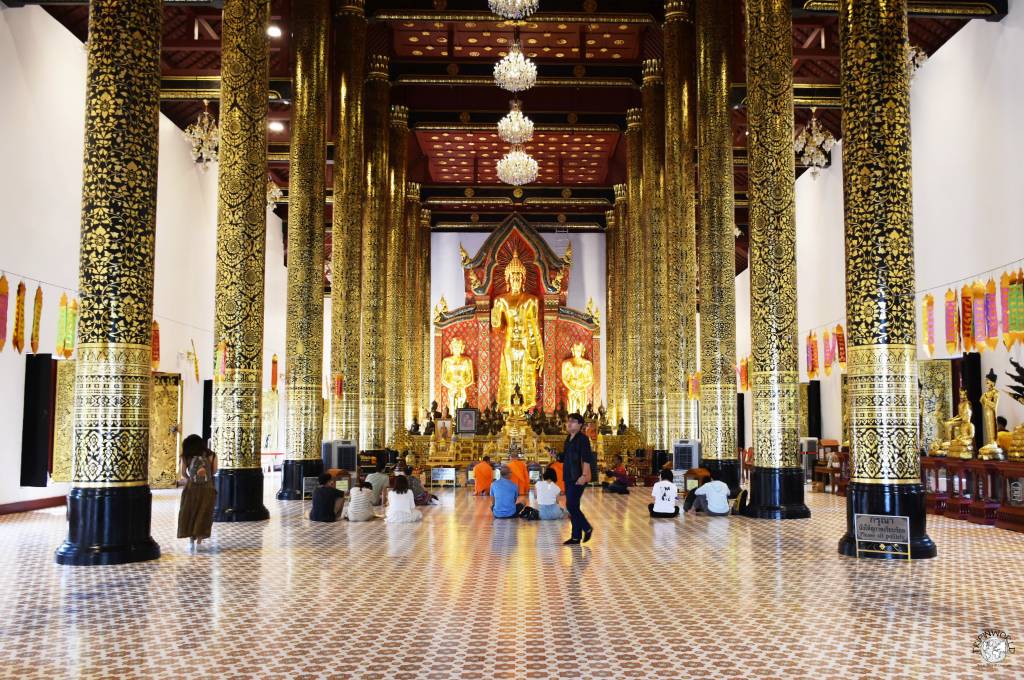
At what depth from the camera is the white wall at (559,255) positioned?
29.2m

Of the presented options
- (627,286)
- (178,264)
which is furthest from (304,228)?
(627,286)

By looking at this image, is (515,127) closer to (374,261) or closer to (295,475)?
(374,261)

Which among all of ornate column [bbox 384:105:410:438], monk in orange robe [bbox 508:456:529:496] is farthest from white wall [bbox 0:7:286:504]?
monk in orange robe [bbox 508:456:529:496]

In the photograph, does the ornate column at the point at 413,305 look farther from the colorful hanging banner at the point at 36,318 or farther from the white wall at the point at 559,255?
the colorful hanging banner at the point at 36,318

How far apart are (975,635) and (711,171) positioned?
34.1 feet

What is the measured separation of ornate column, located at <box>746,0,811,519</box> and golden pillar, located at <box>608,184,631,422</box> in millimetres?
12549

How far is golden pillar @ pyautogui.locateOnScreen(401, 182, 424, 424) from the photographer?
1003 inches

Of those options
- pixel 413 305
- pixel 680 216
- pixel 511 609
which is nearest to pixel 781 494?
pixel 511 609

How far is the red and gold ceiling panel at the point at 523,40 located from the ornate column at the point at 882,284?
37.1 feet

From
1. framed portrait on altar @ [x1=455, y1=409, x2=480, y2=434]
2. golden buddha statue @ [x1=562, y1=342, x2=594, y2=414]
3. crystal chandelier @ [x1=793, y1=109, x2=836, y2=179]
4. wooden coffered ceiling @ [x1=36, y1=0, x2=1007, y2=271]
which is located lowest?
framed portrait on altar @ [x1=455, y1=409, x2=480, y2=434]

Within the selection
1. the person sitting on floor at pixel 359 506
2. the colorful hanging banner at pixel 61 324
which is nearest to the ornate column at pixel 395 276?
the colorful hanging banner at pixel 61 324

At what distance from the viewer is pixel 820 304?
20.9m

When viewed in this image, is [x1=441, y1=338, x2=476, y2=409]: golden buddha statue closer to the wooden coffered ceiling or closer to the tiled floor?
the wooden coffered ceiling

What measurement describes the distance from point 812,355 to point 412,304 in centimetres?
1123
